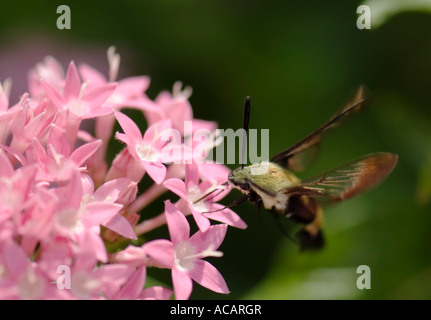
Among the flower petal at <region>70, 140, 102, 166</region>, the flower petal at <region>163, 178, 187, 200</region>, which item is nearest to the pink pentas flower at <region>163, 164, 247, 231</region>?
the flower petal at <region>163, 178, 187, 200</region>

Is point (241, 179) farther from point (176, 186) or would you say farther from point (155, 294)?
point (155, 294)

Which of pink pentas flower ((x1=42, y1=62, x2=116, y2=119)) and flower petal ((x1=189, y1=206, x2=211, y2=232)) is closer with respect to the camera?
flower petal ((x1=189, y1=206, x2=211, y2=232))

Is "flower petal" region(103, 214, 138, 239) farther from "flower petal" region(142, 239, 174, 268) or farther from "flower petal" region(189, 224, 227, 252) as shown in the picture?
"flower petal" region(189, 224, 227, 252)

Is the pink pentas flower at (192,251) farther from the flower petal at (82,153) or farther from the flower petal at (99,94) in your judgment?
the flower petal at (99,94)

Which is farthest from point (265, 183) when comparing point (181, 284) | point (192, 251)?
point (181, 284)

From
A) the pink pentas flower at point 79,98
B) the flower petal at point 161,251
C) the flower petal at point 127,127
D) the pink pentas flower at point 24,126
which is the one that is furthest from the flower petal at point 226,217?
the pink pentas flower at point 24,126

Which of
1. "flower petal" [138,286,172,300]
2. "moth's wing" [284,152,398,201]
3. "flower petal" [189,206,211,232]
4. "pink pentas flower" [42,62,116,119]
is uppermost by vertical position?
"pink pentas flower" [42,62,116,119]

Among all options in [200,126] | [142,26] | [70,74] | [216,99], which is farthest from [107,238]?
[142,26]
